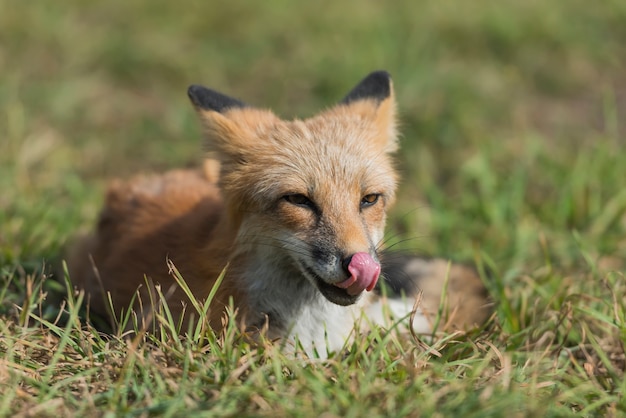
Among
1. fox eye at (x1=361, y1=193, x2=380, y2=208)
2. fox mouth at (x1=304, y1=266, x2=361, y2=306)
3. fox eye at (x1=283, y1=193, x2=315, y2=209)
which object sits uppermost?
fox eye at (x1=361, y1=193, x2=380, y2=208)

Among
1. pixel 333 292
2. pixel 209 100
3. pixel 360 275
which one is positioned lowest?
pixel 333 292

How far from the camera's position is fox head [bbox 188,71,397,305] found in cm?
411

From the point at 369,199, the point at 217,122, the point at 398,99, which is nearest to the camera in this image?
the point at 369,199

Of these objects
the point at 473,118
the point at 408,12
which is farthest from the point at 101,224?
the point at 408,12

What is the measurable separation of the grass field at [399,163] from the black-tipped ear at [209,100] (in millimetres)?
1464

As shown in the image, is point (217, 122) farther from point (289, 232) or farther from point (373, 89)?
point (373, 89)

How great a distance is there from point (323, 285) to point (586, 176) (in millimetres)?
3963

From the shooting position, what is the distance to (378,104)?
5.20m

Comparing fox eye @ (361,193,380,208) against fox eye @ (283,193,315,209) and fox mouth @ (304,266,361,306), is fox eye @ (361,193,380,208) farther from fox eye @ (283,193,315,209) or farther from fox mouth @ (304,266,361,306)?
fox mouth @ (304,266,361,306)

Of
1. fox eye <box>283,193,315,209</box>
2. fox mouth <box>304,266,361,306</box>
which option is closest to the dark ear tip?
fox eye <box>283,193,315,209</box>

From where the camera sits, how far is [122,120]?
29.6 ft

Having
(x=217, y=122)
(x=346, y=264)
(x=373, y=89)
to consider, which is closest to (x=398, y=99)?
(x=373, y=89)

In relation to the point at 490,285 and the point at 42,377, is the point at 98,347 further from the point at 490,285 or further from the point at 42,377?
the point at 490,285

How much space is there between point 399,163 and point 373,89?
0.58m
